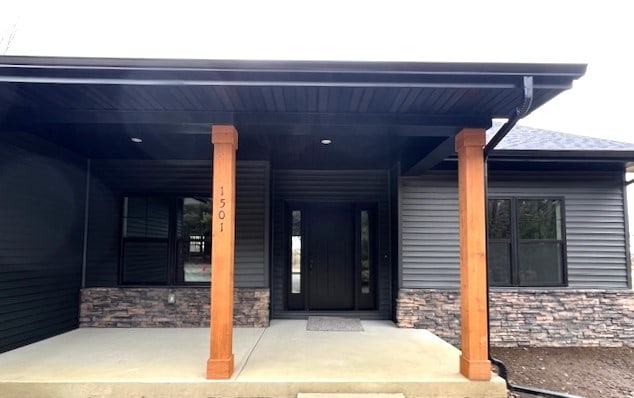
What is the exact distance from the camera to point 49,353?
15.4 ft

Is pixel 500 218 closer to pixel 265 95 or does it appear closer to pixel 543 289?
pixel 543 289

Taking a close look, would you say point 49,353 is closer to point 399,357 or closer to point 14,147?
point 14,147

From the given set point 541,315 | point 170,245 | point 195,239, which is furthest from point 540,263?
point 170,245

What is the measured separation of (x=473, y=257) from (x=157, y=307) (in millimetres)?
4477

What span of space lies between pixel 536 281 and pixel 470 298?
3.06 meters

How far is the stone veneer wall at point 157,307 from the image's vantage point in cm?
622

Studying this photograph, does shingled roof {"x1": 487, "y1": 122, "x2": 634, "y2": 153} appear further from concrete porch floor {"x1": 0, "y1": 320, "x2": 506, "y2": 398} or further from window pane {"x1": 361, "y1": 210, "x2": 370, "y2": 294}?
concrete porch floor {"x1": 0, "y1": 320, "x2": 506, "y2": 398}

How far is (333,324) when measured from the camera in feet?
20.6

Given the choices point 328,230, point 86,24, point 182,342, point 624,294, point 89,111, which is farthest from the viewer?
point 86,24

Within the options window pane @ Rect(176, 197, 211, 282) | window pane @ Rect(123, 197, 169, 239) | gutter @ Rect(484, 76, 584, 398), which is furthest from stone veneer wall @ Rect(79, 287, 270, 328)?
gutter @ Rect(484, 76, 584, 398)

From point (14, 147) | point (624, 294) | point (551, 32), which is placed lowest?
point (624, 294)

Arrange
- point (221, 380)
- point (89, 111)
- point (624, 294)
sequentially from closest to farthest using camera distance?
point (221, 380), point (89, 111), point (624, 294)

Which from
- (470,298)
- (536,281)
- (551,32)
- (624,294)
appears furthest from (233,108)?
(551,32)

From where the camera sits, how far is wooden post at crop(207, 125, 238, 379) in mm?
3883
